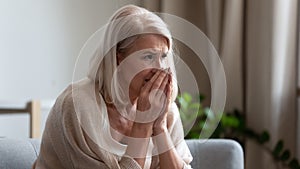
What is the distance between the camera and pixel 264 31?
2.58 m

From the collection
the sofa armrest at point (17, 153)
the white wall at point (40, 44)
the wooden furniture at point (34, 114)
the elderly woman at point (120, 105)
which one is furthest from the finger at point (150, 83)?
the white wall at point (40, 44)

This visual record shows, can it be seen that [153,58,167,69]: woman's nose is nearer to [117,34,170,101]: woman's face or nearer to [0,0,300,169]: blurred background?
[117,34,170,101]: woman's face

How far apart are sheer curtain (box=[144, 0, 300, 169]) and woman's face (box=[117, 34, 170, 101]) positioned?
50.5 inches

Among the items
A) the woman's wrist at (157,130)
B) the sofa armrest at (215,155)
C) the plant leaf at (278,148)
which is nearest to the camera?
the woman's wrist at (157,130)

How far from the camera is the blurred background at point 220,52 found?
8.28ft

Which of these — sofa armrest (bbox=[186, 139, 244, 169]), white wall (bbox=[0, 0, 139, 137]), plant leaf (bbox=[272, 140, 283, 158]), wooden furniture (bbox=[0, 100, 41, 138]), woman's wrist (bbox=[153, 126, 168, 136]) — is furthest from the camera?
white wall (bbox=[0, 0, 139, 137])

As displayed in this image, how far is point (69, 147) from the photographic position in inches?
46.5

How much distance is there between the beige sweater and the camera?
117cm

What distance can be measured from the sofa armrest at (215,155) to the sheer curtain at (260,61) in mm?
879

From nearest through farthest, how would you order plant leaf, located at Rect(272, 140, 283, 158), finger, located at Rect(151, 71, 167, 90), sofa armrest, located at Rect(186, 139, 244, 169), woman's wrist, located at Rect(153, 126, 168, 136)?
1. finger, located at Rect(151, 71, 167, 90)
2. woman's wrist, located at Rect(153, 126, 168, 136)
3. sofa armrest, located at Rect(186, 139, 244, 169)
4. plant leaf, located at Rect(272, 140, 283, 158)

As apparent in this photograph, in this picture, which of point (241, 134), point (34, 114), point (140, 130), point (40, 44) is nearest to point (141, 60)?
point (140, 130)

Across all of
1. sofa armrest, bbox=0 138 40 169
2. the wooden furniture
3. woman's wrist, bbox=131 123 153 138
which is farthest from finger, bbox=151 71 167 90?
the wooden furniture

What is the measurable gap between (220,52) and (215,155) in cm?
133

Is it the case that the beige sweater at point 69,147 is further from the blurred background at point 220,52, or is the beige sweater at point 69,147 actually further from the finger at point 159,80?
the blurred background at point 220,52
